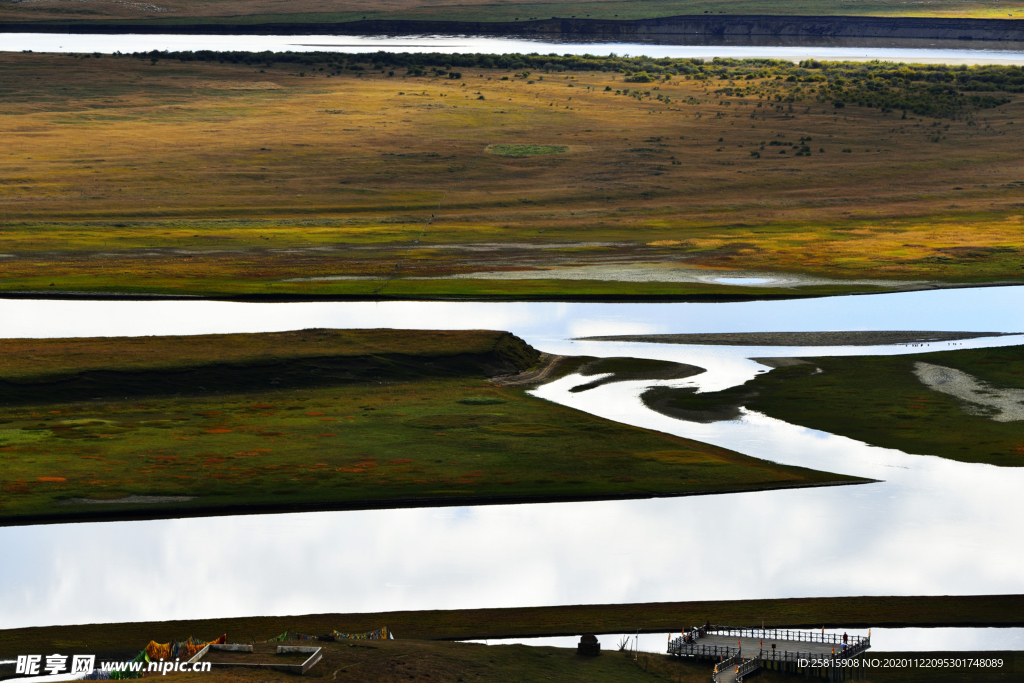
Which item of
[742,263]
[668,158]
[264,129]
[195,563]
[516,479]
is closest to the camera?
[195,563]

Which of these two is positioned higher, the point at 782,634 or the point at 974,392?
the point at 782,634

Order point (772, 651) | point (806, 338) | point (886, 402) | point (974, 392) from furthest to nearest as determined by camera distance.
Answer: point (806, 338) → point (974, 392) → point (886, 402) → point (772, 651)

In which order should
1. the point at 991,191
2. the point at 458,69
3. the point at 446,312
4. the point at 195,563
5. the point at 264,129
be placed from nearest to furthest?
the point at 195,563
the point at 446,312
the point at 991,191
the point at 264,129
the point at 458,69

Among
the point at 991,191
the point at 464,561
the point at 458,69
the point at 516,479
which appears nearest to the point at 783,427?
the point at 516,479

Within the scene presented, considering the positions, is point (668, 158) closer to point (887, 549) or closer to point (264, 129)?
point (264, 129)

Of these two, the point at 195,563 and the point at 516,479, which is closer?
the point at 195,563

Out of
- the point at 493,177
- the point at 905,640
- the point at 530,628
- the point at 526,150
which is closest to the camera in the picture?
the point at 905,640

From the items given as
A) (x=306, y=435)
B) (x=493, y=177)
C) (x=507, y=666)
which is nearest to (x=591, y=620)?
(x=507, y=666)

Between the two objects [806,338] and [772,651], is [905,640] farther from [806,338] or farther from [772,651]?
[806,338]
